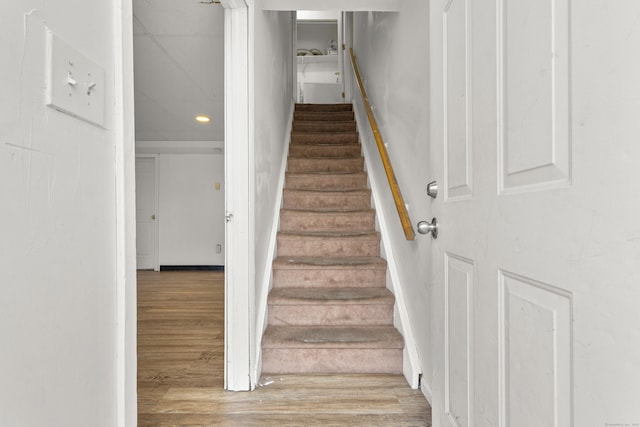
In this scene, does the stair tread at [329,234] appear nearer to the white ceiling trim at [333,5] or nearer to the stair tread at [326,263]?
the stair tread at [326,263]

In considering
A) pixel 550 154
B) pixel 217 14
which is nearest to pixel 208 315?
pixel 217 14

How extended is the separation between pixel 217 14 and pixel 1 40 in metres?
2.31

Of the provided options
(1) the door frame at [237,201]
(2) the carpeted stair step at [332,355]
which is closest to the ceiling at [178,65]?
(1) the door frame at [237,201]

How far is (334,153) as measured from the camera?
3.79 metres

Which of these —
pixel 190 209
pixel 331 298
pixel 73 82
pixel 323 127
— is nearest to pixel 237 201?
A: pixel 331 298

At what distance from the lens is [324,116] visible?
4.49 m

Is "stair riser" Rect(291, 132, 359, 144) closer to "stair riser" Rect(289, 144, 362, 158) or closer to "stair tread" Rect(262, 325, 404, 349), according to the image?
"stair riser" Rect(289, 144, 362, 158)

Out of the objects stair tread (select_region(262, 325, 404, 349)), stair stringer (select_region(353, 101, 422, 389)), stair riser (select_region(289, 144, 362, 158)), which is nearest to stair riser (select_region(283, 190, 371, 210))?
stair stringer (select_region(353, 101, 422, 389))

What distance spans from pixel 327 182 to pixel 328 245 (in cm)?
85

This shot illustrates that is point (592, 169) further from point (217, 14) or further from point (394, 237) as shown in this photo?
point (217, 14)

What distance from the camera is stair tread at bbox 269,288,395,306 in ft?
7.30

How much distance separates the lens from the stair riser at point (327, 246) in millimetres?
2715

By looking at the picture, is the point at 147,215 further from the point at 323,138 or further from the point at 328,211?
the point at 328,211

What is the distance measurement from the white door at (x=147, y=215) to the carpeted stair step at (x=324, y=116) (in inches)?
109
